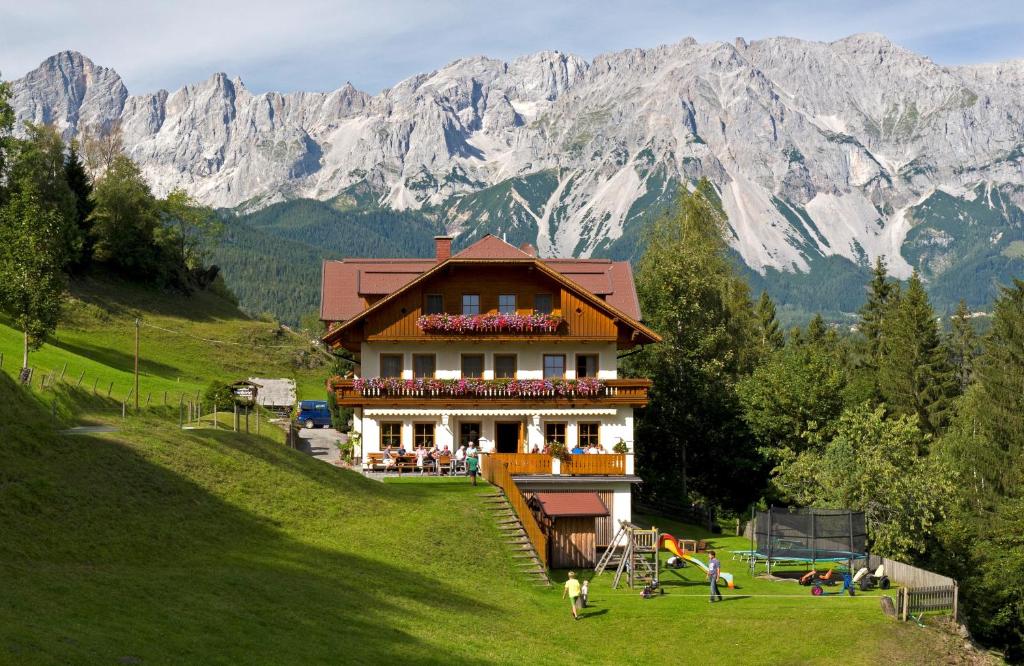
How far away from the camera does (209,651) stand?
24938 mm

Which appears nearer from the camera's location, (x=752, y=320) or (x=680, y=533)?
(x=680, y=533)

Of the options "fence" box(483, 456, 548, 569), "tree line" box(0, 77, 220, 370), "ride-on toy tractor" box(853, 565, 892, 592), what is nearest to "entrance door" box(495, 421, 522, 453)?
"fence" box(483, 456, 548, 569)

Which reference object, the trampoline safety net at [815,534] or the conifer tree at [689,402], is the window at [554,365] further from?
the trampoline safety net at [815,534]

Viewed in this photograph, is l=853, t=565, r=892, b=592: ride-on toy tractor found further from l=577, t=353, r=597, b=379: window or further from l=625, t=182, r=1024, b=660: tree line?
l=577, t=353, r=597, b=379: window

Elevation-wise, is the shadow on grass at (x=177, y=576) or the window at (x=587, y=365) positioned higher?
the window at (x=587, y=365)

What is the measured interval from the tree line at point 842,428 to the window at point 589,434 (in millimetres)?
9434

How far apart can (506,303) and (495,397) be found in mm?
4791

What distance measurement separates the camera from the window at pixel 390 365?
5688 centimetres

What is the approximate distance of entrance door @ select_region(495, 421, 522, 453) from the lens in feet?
186

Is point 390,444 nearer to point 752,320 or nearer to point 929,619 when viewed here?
point 929,619

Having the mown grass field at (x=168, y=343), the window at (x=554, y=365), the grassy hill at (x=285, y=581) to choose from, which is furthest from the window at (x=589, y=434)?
the mown grass field at (x=168, y=343)

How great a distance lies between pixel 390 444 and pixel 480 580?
54.5 ft

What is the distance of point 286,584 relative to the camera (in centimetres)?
3256

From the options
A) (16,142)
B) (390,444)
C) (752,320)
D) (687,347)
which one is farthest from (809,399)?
(16,142)
